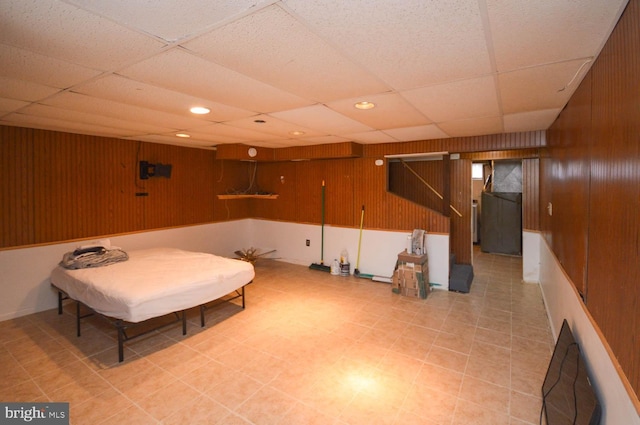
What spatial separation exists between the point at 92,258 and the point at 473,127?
489cm

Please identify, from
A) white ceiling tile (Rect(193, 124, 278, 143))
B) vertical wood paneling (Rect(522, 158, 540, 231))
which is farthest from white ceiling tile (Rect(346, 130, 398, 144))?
vertical wood paneling (Rect(522, 158, 540, 231))

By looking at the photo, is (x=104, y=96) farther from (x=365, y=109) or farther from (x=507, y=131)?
(x=507, y=131)

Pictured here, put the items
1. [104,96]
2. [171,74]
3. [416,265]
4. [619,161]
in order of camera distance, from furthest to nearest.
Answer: [416,265], [104,96], [171,74], [619,161]

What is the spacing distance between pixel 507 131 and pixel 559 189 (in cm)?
142

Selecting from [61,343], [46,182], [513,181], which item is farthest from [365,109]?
[513,181]

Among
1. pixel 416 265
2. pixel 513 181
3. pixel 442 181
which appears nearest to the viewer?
pixel 416 265

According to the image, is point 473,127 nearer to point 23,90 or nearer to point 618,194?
point 618,194

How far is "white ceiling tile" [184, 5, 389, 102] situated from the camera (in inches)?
54.2

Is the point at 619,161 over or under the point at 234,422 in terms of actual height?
over

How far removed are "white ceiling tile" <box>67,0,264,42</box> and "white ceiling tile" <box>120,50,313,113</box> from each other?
0.27m

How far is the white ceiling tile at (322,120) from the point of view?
294 cm

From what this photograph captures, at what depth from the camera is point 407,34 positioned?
145cm

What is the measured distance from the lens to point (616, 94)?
1389 millimetres
